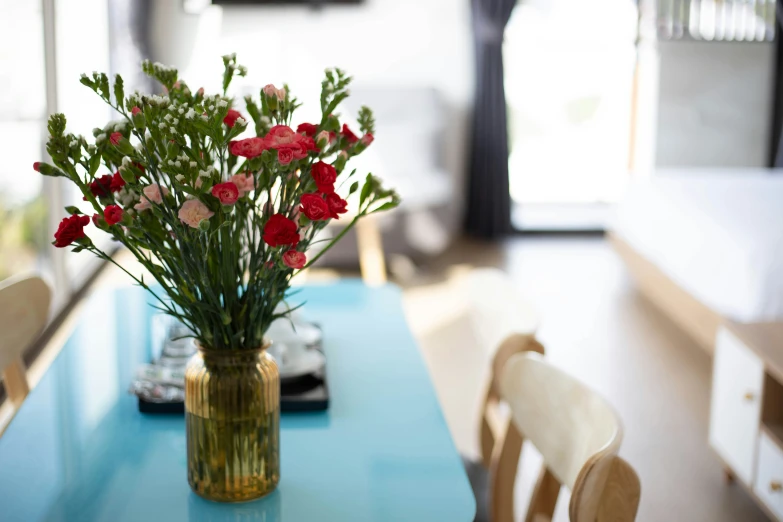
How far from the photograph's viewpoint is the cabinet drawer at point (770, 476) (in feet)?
7.03

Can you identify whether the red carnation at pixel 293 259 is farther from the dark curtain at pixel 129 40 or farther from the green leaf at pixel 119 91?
the dark curtain at pixel 129 40

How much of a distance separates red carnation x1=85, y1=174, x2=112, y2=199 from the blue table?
0.38 meters

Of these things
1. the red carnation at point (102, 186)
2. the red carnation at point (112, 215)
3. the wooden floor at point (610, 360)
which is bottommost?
the wooden floor at point (610, 360)

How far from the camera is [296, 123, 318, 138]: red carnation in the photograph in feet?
3.77

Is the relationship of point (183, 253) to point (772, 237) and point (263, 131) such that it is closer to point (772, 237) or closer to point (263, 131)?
point (263, 131)

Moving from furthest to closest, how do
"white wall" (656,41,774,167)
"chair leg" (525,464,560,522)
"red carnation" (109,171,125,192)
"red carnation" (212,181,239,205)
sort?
"white wall" (656,41,774,167) → "chair leg" (525,464,560,522) → "red carnation" (109,171,125,192) → "red carnation" (212,181,239,205)

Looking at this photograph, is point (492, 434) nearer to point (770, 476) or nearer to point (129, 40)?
point (770, 476)

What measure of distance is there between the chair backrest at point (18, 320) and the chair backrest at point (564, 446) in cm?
88

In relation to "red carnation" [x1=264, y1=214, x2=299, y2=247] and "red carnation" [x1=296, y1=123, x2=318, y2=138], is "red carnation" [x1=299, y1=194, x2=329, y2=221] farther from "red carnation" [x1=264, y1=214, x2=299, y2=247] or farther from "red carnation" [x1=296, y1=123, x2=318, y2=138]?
"red carnation" [x1=296, y1=123, x2=318, y2=138]

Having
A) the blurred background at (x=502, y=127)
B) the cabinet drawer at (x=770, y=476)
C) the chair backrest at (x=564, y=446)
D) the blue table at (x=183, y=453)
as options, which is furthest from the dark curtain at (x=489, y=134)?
the chair backrest at (x=564, y=446)

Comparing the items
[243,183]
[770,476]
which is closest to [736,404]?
[770,476]

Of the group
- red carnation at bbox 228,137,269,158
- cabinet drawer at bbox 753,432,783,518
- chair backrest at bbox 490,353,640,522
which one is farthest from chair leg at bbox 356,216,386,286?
red carnation at bbox 228,137,269,158

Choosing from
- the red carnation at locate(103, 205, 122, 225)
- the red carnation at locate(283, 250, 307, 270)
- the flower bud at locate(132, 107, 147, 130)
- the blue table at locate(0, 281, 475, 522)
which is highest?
the flower bud at locate(132, 107, 147, 130)

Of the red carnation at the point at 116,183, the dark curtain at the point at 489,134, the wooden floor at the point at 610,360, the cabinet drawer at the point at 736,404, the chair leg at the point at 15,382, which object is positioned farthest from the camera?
the dark curtain at the point at 489,134
